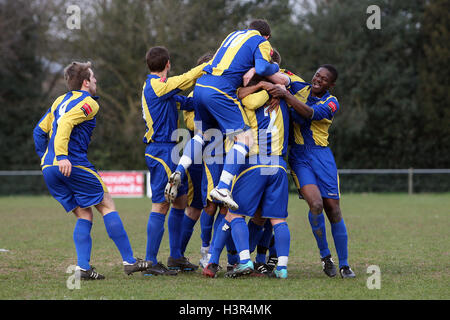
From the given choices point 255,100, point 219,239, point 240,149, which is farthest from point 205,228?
point 255,100

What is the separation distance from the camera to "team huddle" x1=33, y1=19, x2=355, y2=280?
239 inches

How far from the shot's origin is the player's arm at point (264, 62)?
6.09m

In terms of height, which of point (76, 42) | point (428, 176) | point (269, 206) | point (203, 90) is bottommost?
point (428, 176)

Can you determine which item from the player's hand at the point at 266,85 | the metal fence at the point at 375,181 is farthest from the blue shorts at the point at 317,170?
the metal fence at the point at 375,181

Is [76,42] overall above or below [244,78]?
above

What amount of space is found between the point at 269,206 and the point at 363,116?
2325 centimetres

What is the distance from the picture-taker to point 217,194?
19.1 feet

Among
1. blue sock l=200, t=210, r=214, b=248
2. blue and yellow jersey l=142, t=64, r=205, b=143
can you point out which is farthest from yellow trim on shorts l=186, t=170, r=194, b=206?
blue and yellow jersey l=142, t=64, r=205, b=143

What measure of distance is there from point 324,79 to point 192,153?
1.63 m

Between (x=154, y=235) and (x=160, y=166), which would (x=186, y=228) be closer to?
(x=154, y=235)

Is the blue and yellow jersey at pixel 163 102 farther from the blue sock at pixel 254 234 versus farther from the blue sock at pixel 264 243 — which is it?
the blue sock at pixel 264 243
